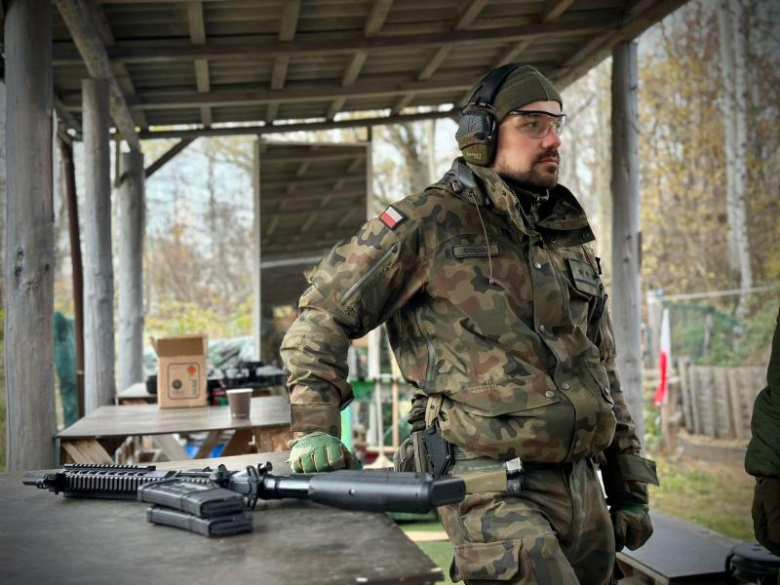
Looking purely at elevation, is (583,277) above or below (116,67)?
below

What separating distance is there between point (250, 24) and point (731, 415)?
9322 mm

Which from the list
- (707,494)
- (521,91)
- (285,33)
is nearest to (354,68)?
(285,33)

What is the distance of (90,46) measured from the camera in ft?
21.6

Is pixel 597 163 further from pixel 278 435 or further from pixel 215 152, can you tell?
pixel 278 435

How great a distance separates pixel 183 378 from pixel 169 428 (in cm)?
110

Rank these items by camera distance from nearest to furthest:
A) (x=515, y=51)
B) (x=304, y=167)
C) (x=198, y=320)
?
(x=515, y=51) → (x=304, y=167) → (x=198, y=320)

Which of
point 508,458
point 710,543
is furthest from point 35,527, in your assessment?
point 710,543

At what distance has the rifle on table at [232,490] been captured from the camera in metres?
2.06

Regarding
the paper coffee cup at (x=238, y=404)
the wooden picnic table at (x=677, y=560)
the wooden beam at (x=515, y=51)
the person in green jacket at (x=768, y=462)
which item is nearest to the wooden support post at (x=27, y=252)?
the paper coffee cup at (x=238, y=404)

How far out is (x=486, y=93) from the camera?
3.32 metres

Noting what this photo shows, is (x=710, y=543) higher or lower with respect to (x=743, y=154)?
lower

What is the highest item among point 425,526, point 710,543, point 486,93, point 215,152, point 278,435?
point 215,152

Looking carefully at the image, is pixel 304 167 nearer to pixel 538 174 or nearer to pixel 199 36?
pixel 199 36

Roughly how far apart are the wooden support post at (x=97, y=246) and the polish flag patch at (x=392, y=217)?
4758mm
